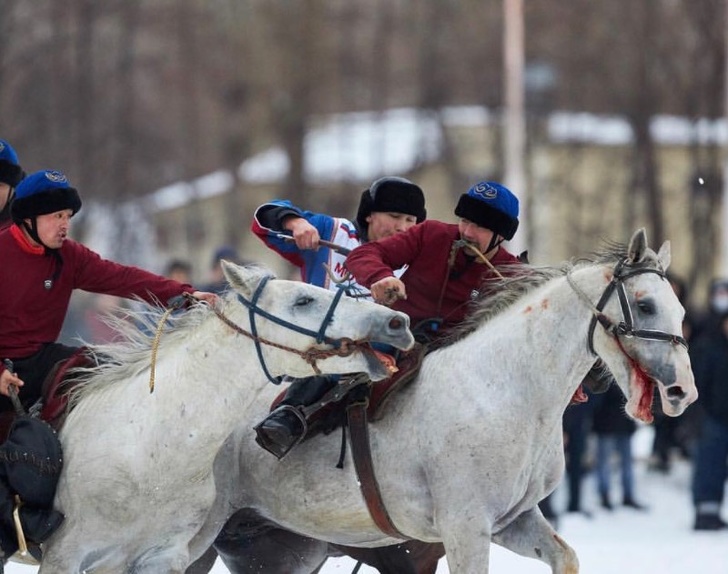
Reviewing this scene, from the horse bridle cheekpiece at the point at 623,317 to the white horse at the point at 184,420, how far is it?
0.98 m

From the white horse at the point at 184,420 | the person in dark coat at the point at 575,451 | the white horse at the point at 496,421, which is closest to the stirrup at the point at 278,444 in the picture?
the white horse at the point at 496,421

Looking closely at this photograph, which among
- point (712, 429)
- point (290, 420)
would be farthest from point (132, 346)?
point (712, 429)

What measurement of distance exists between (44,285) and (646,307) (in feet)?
8.78

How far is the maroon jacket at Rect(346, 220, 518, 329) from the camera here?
669cm

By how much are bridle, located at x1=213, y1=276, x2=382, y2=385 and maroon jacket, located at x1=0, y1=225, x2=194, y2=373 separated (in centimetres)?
76

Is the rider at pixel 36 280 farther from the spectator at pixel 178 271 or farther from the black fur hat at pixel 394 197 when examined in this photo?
the spectator at pixel 178 271

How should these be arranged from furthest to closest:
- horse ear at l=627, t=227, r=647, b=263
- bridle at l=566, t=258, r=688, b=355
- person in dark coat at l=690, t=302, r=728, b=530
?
1. person in dark coat at l=690, t=302, r=728, b=530
2. horse ear at l=627, t=227, r=647, b=263
3. bridle at l=566, t=258, r=688, b=355

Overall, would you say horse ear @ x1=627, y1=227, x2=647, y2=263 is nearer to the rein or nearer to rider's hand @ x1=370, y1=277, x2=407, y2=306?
rider's hand @ x1=370, y1=277, x2=407, y2=306

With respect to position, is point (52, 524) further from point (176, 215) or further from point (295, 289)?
point (176, 215)

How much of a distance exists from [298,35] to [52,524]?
2600cm

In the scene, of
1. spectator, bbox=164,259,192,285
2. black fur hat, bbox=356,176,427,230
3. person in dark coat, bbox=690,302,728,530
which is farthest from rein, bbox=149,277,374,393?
person in dark coat, bbox=690,302,728,530

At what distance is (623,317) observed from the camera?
605 centimetres

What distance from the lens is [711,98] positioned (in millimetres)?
24625

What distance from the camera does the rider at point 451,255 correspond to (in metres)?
6.71
